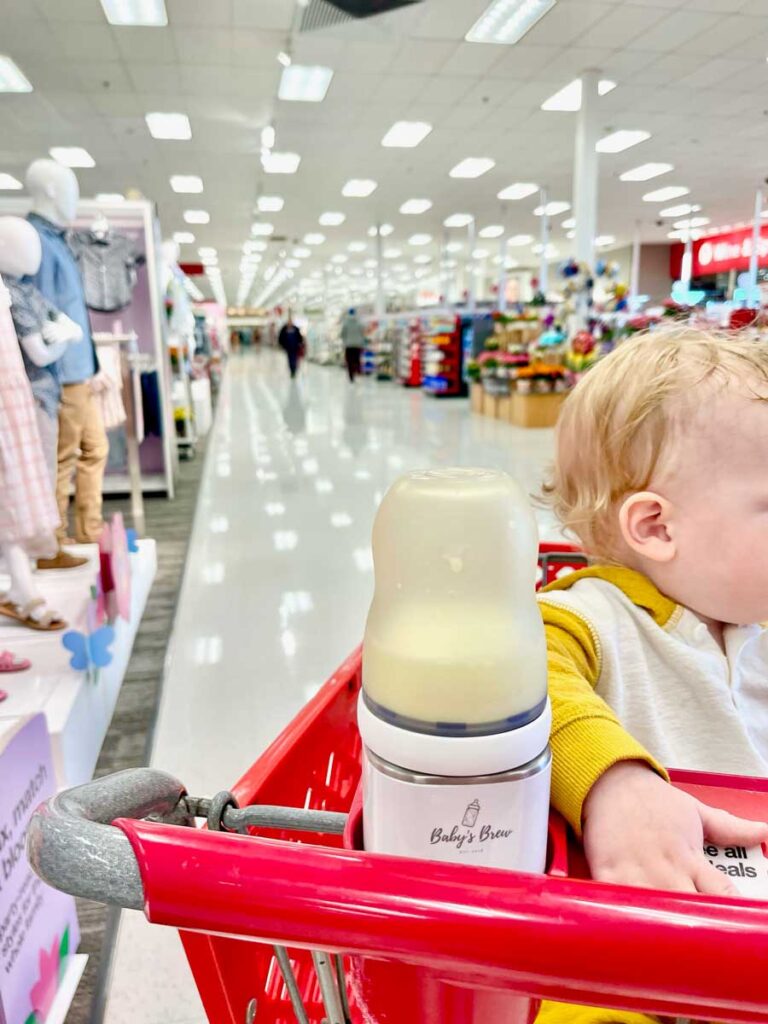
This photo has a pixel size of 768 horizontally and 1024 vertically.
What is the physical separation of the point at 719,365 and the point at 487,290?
98.4 feet

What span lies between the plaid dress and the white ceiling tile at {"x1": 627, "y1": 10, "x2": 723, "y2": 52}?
7.72 meters

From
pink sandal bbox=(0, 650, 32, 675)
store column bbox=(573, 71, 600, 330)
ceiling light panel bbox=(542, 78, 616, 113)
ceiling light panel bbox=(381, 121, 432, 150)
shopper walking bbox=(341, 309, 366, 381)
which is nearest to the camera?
pink sandal bbox=(0, 650, 32, 675)

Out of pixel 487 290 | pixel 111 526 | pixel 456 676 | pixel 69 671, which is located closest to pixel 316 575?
pixel 111 526

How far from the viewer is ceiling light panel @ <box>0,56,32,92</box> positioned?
8.10 m

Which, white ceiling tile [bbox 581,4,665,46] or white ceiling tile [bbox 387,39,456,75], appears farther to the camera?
white ceiling tile [bbox 387,39,456,75]

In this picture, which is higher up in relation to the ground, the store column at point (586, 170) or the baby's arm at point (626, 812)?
the store column at point (586, 170)

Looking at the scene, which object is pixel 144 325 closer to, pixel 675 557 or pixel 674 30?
pixel 675 557

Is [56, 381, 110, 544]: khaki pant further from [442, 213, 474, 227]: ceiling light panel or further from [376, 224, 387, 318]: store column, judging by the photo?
[376, 224, 387, 318]: store column

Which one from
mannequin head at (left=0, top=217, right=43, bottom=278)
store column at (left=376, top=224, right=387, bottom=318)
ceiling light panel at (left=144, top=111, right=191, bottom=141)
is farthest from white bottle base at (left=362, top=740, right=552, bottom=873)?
store column at (left=376, top=224, right=387, bottom=318)

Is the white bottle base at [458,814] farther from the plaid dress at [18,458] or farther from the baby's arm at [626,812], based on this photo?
the plaid dress at [18,458]

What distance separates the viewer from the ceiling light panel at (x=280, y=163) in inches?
487

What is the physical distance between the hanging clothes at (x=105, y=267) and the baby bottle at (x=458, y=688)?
482 centimetres

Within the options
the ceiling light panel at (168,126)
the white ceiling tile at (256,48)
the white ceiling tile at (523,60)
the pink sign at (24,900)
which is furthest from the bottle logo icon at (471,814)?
the ceiling light panel at (168,126)

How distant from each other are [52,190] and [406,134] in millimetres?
9343
